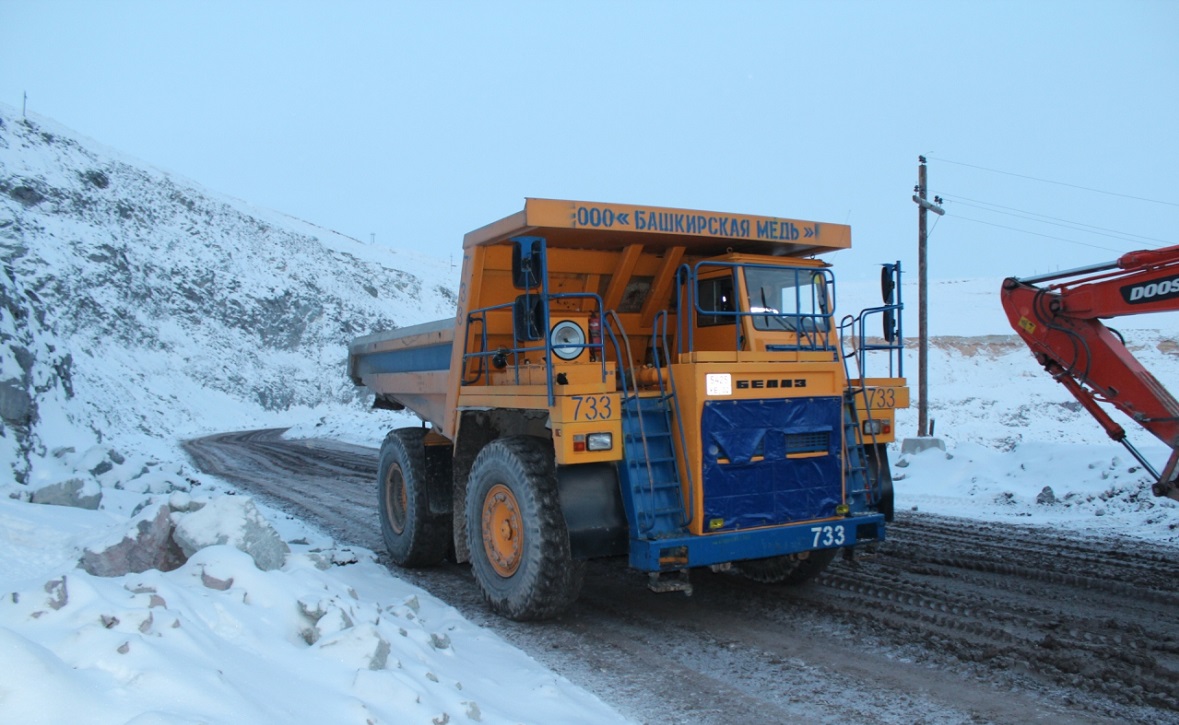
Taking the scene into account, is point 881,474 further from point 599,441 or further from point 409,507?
point 409,507

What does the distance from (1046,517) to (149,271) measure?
155 ft

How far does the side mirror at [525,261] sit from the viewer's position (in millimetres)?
5984

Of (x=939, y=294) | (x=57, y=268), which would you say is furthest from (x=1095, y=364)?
(x=939, y=294)

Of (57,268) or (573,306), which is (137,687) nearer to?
(573,306)

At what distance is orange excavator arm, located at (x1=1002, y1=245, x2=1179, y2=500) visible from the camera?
6.97 metres

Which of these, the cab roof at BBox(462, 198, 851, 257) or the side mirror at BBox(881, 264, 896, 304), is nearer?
the cab roof at BBox(462, 198, 851, 257)

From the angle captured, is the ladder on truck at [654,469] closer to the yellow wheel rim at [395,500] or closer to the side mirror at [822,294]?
the side mirror at [822,294]

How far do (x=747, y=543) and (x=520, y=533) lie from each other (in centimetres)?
161

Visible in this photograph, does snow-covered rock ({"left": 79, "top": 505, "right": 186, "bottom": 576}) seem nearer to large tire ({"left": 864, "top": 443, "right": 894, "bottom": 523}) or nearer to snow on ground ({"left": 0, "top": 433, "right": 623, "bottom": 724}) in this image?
snow on ground ({"left": 0, "top": 433, "right": 623, "bottom": 724})

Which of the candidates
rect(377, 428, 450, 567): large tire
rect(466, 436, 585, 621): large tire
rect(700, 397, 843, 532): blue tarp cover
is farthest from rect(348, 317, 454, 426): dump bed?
rect(700, 397, 843, 532): blue tarp cover

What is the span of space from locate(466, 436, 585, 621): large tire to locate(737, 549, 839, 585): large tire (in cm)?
186

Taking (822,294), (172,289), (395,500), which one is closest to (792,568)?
(822,294)

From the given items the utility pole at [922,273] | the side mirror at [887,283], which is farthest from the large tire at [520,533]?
the utility pole at [922,273]

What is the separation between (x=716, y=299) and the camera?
715 cm
